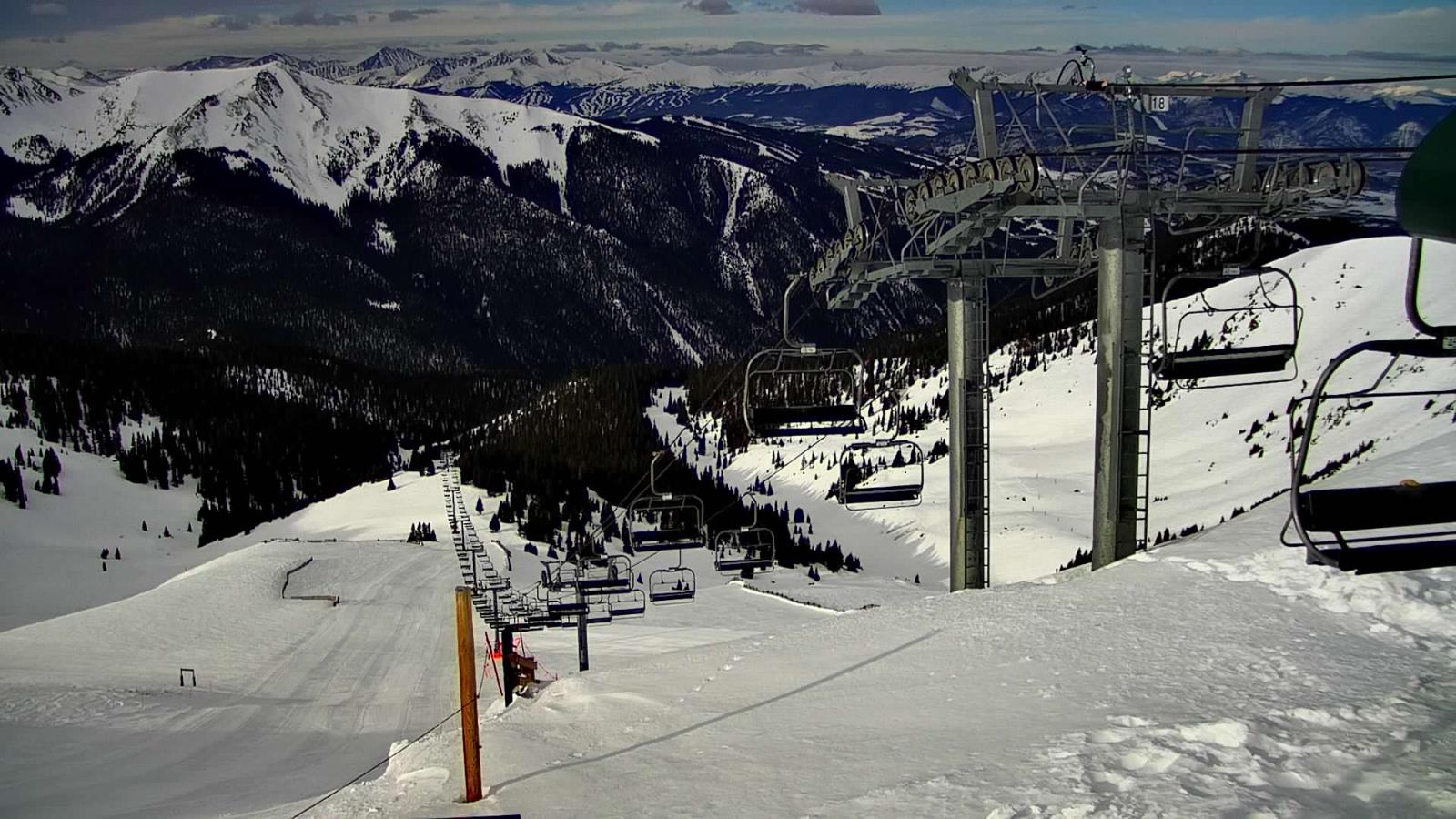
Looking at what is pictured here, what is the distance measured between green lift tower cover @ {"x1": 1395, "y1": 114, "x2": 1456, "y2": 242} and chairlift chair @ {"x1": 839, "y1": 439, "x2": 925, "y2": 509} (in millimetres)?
12727

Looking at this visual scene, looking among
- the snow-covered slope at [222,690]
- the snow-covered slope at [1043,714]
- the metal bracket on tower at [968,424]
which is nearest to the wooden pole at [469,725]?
the snow-covered slope at [1043,714]

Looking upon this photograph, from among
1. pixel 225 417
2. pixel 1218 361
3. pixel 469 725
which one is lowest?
pixel 225 417

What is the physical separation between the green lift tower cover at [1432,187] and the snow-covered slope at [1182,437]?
41403 mm

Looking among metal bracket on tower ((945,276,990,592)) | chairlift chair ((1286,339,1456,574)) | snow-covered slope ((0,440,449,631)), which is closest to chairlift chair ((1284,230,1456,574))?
chairlift chair ((1286,339,1456,574))

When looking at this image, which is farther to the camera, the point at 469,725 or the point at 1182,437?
the point at 1182,437

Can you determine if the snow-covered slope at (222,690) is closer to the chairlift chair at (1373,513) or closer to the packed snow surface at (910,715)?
the packed snow surface at (910,715)

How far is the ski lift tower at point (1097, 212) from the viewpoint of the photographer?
43.0ft

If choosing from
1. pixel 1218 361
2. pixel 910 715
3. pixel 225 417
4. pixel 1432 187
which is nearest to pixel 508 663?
pixel 910 715

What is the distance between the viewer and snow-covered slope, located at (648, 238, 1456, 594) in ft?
161

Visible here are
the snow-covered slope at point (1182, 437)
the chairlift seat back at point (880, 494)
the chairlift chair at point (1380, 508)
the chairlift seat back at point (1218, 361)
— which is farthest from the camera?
the snow-covered slope at point (1182, 437)

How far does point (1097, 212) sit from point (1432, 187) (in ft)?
31.5

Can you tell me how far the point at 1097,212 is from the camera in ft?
43.2

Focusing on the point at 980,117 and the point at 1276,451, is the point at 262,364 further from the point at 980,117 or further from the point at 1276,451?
the point at 980,117

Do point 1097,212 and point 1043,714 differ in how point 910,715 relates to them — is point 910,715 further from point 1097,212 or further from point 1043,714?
point 1097,212
